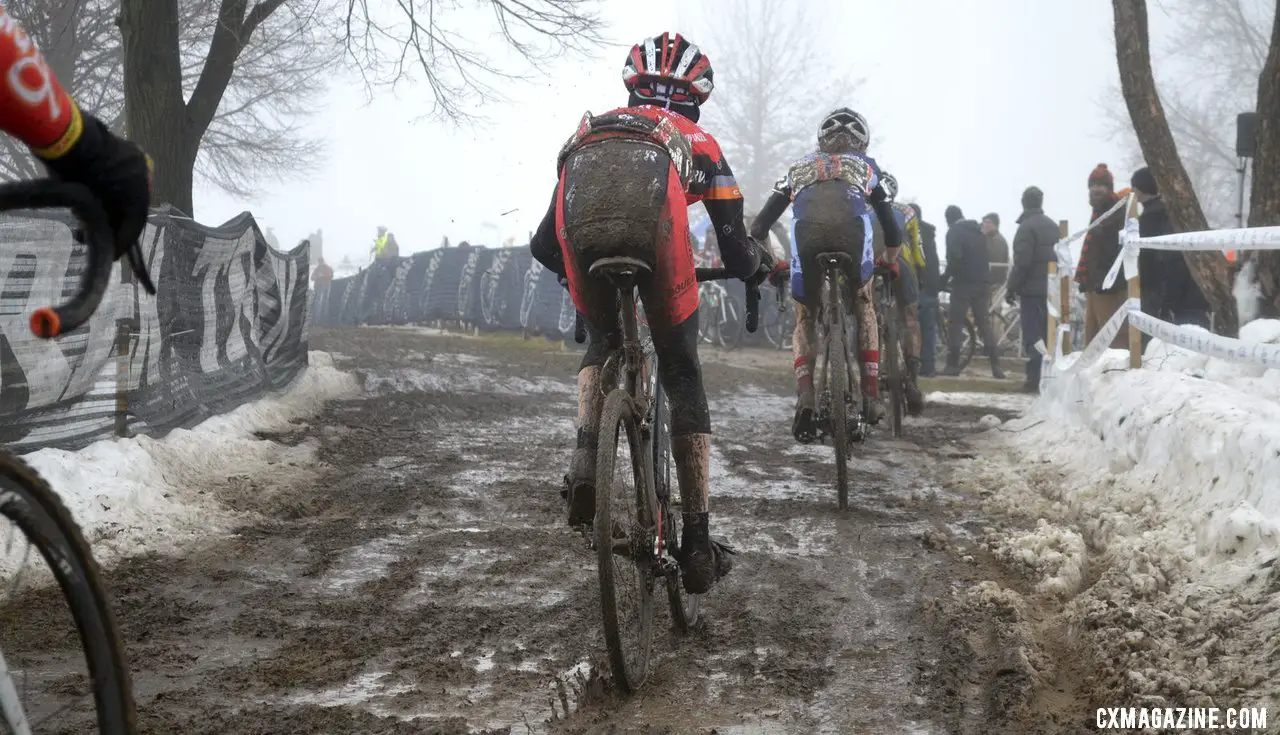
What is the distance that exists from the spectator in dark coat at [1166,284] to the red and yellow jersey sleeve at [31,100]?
1052 cm

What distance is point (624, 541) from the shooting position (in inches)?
156

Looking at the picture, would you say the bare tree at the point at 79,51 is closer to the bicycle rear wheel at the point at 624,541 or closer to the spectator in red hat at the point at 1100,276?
the spectator in red hat at the point at 1100,276

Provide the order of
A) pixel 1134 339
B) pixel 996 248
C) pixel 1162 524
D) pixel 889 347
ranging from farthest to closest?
1. pixel 996 248
2. pixel 889 347
3. pixel 1134 339
4. pixel 1162 524

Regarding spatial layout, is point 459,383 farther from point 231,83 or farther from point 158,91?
point 231,83

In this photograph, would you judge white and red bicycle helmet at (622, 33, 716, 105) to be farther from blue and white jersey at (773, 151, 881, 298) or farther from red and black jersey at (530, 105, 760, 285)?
blue and white jersey at (773, 151, 881, 298)

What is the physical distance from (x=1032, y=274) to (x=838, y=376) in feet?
28.9

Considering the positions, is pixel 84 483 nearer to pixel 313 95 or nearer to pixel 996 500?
pixel 996 500

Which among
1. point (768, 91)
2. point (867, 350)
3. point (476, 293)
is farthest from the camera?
point (768, 91)

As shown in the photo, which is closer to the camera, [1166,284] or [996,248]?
[1166,284]

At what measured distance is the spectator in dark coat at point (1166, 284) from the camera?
1112 centimetres

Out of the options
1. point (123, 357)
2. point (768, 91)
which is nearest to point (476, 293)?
point (123, 357)

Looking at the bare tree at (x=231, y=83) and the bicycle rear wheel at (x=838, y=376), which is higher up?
the bare tree at (x=231, y=83)

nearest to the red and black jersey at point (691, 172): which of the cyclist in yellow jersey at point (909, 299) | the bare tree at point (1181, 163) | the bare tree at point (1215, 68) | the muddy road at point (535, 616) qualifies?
the muddy road at point (535, 616)

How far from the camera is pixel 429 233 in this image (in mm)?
117688
